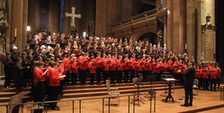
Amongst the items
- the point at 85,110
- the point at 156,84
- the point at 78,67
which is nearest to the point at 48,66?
the point at 85,110

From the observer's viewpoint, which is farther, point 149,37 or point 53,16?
point 53,16

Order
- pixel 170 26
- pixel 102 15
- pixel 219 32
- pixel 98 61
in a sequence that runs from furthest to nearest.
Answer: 1. pixel 102 15
2. pixel 219 32
3. pixel 170 26
4. pixel 98 61

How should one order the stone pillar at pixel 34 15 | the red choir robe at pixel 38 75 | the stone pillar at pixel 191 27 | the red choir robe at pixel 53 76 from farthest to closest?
the stone pillar at pixel 34 15 < the stone pillar at pixel 191 27 < the red choir robe at pixel 53 76 < the red choir robe at pixel 38 75

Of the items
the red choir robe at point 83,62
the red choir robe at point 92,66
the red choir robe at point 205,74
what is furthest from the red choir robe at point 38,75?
the red choir robe at point 205,74

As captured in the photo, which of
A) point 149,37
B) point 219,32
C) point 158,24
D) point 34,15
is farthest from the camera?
point 34,15

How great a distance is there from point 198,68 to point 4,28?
11.0m

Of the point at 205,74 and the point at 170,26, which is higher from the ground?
the point at 170,26

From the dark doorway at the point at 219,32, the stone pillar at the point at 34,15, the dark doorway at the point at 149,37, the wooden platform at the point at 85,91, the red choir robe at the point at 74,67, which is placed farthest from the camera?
the stone pillar at the point at 34,15

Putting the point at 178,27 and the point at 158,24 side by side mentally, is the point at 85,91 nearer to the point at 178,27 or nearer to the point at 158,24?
the point at 178,27

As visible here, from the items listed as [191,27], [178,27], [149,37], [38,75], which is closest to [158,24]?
[178,27]

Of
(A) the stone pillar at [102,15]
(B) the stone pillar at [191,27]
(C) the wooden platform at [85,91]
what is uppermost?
(A) the stone pillar at [102,15]

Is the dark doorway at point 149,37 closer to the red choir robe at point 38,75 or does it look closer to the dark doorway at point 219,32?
the dark doorway at point 219,32

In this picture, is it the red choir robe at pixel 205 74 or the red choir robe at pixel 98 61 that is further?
the red choir robe at pixel 205 74

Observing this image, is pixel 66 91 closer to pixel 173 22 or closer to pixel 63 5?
pixel 173 22
